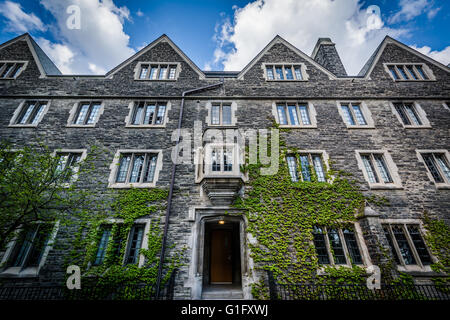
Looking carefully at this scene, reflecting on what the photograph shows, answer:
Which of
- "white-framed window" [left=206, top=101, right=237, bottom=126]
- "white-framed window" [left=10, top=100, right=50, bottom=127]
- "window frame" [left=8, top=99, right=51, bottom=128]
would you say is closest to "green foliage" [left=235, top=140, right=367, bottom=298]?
"white-framed window" [left=206, top=101, right=237, bottom=126]

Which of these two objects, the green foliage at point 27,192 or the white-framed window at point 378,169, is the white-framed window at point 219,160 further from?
the white-framed window at point 378,169

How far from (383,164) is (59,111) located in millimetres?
17718

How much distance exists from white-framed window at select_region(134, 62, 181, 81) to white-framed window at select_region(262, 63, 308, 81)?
5.76m

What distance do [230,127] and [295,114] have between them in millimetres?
3998

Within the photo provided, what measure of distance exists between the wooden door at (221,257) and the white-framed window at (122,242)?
4063 millimetres

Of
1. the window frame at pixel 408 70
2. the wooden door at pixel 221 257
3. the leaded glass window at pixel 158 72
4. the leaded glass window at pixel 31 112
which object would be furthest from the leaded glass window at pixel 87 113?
the window frame at pixel 408 70

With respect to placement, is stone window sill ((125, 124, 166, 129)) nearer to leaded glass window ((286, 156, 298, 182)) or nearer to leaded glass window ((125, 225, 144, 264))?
leaded glass window ((125, 225, 144, 264))

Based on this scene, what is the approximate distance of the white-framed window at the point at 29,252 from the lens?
22.3 ft

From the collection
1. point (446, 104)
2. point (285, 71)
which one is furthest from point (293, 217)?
point (446, 104)

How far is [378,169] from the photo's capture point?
873 centimetres

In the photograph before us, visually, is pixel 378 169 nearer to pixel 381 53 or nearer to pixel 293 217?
pixel 293 217

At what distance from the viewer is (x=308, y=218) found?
7.66m

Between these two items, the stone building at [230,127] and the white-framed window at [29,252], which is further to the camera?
the stone building at [230,127]
